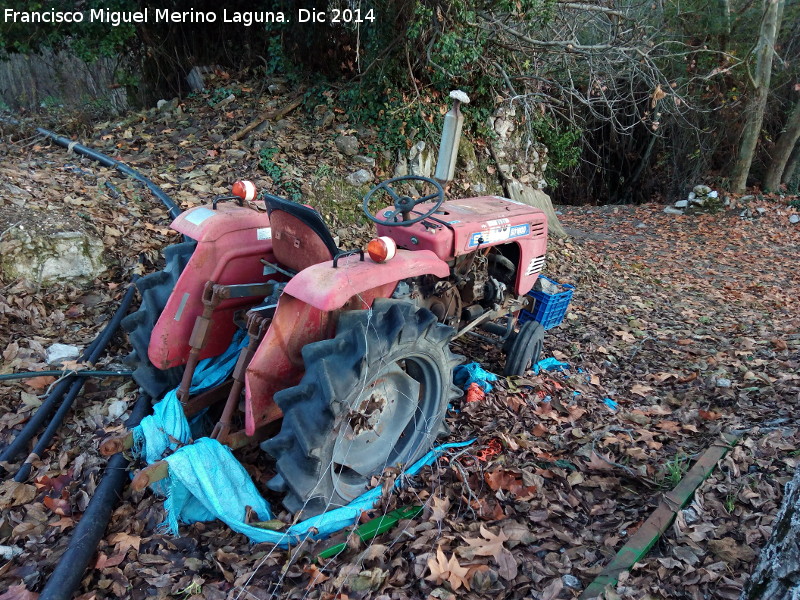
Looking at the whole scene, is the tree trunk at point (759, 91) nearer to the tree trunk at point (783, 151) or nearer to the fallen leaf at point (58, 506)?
the tree trunk at point (783, 151)

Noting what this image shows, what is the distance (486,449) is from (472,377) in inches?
28.0

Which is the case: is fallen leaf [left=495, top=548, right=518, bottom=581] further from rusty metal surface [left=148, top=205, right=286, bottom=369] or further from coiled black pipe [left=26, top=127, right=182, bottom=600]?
rusty metal surface [left=148, top=205, right=286, bottom=369]

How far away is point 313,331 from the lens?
2.55 metres

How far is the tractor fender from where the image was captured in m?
2.27

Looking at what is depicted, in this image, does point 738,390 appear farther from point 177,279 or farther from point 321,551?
point 177,279

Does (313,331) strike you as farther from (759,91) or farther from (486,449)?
(759,91)

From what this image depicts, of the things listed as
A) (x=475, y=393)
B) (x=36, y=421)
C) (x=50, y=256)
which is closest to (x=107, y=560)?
(x=36, y=421)

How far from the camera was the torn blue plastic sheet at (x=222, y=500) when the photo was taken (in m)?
2.32

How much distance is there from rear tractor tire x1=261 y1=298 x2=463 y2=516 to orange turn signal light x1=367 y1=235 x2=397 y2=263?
205 mm

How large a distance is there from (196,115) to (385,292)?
17.2 ft

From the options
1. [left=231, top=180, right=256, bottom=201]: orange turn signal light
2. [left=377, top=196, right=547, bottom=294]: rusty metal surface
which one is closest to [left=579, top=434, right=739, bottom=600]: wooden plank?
[left=377, top=196, right=547, bottom=294]: rusty metal surface

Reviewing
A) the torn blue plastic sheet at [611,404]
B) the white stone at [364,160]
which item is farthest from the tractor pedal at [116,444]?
the white stone at [364,160]

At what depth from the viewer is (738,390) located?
3.64 meters

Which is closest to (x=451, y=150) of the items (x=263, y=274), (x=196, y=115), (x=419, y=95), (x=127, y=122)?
(x=263, y=274)
